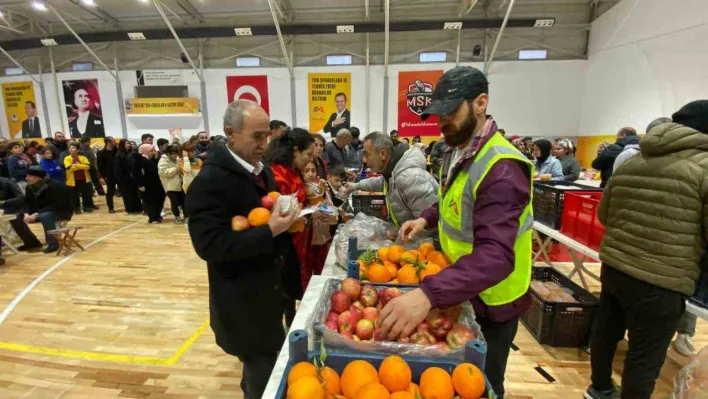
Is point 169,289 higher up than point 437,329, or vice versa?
point 437,329

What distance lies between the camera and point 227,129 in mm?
1444

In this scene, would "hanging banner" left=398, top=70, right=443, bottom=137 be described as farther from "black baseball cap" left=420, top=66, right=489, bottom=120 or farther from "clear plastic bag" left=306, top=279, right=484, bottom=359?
"clear plastic bag" left=306, top=279, right=484, bottom=359

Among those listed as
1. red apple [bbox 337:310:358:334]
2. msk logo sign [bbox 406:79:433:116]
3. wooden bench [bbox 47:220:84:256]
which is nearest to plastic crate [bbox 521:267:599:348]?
red apple [bbox 337:310:358:334]

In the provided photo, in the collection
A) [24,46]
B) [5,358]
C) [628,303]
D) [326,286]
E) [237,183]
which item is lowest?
[5,358]

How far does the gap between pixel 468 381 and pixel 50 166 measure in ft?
29.7

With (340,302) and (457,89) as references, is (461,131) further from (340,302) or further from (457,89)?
(340,302)

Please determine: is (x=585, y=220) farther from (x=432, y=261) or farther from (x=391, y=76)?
(x=391, y=76)

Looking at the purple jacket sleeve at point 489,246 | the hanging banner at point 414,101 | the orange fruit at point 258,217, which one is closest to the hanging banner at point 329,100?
the hanging banner at point 414,101

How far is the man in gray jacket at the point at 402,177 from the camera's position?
87.4 inches

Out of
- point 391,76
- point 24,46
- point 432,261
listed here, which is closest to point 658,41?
point 391,76

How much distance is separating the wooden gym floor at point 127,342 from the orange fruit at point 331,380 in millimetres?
1828

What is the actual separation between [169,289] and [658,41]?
35.1ft

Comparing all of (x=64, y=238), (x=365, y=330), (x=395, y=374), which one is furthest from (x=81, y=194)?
(x=395, y=374)

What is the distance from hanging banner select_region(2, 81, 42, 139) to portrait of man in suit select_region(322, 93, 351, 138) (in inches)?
451
